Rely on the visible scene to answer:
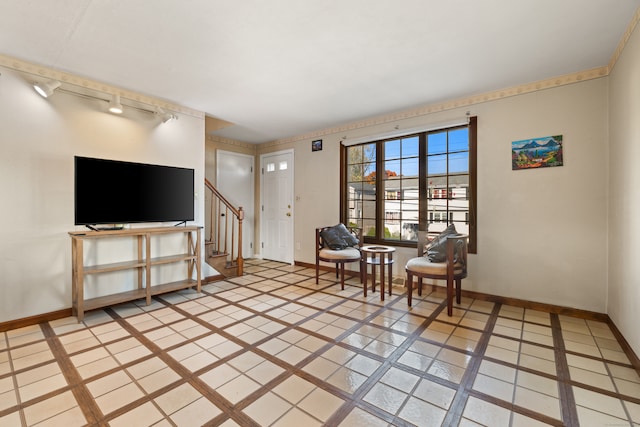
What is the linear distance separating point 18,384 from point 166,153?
2650 mm

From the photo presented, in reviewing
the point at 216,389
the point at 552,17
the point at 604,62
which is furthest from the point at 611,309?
the point at 216,389

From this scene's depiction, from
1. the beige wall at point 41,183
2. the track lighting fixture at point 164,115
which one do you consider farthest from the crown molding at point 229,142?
the beige wall at point 41,183

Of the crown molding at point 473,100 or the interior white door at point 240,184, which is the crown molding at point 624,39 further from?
the interior white door at point 240,184

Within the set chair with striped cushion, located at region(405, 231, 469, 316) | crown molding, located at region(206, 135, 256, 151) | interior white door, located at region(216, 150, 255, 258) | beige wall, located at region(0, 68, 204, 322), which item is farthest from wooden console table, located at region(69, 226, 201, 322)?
chair with striped cushion, located at region(405, 231, 469, 316)

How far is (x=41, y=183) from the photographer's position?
2750 millimetres

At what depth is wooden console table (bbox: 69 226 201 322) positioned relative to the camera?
9.00 ft

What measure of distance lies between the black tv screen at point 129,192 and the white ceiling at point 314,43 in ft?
3.03

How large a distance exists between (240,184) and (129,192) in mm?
2689

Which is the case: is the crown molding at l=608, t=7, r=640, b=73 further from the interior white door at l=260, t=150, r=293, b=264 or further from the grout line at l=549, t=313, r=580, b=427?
the interior white door at l=260, t=150, r=293, b=264

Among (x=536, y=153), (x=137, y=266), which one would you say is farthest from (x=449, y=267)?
A: (x=137, y=266)

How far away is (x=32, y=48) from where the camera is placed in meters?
2.41

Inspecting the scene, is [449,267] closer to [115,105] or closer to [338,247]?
[338,247]

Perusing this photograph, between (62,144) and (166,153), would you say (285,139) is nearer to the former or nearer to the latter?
(166,153)

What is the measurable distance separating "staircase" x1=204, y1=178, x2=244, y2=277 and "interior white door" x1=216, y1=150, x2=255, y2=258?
1.01ft
